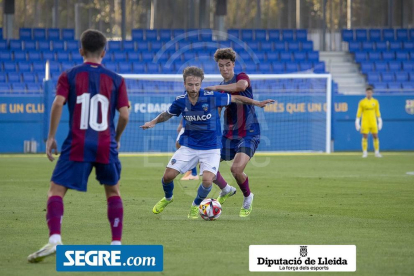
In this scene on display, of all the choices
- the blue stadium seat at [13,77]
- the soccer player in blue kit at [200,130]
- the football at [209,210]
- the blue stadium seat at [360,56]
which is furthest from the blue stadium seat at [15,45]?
the football at [209,210]

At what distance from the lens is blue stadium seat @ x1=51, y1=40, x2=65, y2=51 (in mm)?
31987

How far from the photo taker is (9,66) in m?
30.4

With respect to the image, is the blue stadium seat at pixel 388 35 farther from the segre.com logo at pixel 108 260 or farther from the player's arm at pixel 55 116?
the segre.com logo at pixel 108 260

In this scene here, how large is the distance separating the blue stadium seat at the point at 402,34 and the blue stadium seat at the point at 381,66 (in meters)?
3.12

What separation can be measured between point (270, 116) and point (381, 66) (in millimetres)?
7511

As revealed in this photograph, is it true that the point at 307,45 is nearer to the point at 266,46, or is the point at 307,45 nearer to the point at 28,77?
the point at 266,46

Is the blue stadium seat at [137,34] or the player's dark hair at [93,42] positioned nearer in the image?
the player's dark hair at [93,42]

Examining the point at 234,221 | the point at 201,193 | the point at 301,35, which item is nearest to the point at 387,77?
the point at 301,35

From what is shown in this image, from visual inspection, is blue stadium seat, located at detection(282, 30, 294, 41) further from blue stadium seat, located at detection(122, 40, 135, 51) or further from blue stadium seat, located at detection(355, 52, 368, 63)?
blue stadium seat, located at detection(122, 40, 135, 51)

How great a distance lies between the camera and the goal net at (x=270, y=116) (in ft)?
90.2

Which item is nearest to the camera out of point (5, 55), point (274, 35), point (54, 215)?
point (54, 215)

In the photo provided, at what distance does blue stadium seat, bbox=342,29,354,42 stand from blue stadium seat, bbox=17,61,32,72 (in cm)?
1472

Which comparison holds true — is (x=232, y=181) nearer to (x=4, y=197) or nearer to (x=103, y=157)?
(x=4, y=197)

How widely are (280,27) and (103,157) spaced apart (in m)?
33.0
